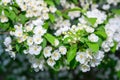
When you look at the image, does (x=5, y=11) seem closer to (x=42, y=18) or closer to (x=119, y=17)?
(x=42, y=18)

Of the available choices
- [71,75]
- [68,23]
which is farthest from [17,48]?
[71,75]

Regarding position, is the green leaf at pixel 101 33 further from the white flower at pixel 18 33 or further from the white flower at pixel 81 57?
the white flower at pixel 18 33

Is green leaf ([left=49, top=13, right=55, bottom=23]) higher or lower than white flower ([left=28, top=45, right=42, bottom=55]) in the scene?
higher

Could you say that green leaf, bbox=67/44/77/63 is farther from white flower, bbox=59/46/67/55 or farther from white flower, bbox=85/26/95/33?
white flower, bbox=85/26/95/33

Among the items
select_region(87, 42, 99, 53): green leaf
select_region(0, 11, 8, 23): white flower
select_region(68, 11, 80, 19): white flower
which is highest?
select_region(0, 11, 8, 23): white flower

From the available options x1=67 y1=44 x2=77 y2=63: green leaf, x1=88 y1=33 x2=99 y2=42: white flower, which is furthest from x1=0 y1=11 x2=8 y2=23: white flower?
x1=88 y1=33 x2=99 y2=42: white flower

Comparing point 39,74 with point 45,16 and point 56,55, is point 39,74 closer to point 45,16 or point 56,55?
point 45,16

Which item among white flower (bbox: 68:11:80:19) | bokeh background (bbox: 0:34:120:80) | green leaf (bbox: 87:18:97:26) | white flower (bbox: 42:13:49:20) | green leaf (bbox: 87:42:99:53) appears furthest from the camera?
bokeh background (bbox: 0:34:120:80)

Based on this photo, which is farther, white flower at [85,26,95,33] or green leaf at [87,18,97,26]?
green leaf at [87,18,97,26]

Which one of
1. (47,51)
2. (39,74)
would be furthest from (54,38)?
(39,74)
